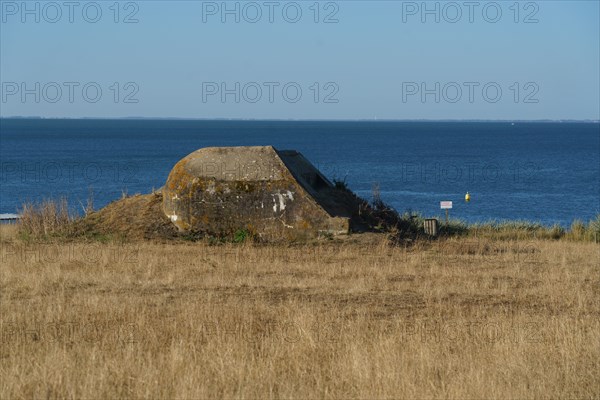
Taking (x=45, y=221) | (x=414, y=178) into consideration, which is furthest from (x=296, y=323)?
(x=414, y=178)

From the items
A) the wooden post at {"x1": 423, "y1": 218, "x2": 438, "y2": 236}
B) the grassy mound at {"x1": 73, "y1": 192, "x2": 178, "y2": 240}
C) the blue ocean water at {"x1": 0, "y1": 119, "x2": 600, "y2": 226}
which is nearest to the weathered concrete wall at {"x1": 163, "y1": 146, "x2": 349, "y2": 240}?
the grassy mound at {"x1": 73, "y1": 192, "x2": 178, "y2": 240}

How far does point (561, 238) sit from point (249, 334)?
15.8 meters

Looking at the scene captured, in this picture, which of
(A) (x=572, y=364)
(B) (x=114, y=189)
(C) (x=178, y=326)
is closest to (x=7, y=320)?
(C) (x=178, y=326)

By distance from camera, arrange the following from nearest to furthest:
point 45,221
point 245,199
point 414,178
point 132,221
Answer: point 245,199
point 132,221
point 45,221
point 414,178

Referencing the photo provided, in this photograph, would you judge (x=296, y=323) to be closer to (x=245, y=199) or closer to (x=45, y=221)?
(x=245, y=199)

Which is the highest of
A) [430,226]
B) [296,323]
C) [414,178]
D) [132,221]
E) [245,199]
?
[414,178]

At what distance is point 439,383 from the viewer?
28.9ft

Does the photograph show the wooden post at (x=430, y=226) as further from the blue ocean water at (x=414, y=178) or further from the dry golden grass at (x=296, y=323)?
the blue ocean water at (x=414, y=178)

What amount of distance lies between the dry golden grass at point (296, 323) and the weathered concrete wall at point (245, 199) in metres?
1.04

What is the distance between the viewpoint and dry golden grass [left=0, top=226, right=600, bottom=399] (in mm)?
8742

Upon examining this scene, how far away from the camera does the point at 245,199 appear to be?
20.4 metres

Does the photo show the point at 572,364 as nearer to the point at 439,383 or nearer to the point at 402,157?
the point at 439,383

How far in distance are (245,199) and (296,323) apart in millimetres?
9296

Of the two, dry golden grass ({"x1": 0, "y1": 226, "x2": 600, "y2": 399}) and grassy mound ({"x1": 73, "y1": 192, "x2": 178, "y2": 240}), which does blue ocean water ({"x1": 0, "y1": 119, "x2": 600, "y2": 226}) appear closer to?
grassy mound ({"x1": 73, "y1": 192, "x2": 178, "y2": 240})
